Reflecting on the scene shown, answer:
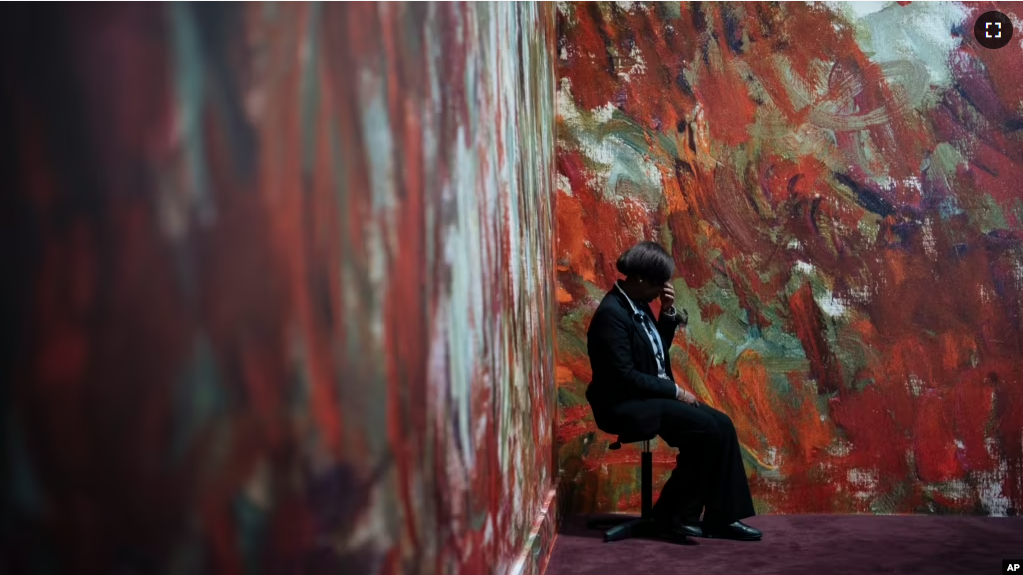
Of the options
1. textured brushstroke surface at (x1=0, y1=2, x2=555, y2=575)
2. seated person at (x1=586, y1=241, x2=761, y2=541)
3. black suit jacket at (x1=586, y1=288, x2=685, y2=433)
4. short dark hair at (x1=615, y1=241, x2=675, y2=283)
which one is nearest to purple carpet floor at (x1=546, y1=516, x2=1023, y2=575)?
seated person at (x1=586, y1=241, x2=761, y2=541)

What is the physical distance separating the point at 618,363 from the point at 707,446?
48 centimetres

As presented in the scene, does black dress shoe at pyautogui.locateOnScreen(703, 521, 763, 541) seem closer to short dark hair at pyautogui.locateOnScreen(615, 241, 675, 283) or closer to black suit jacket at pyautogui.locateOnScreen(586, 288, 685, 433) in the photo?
black suit jacket at pyautogui.locateOnScreen(586, 288, 685, 433)

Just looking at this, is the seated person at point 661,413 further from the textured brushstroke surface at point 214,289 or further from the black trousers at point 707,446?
the textured brushstroke surface at point 214,289

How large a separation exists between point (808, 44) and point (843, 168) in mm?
604

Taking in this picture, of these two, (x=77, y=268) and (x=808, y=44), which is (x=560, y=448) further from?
(x=77, y=268)

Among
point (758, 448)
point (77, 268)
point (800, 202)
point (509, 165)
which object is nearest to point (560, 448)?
point (758, 448)

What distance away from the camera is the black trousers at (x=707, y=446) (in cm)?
397

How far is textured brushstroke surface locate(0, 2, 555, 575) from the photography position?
3.73 ft

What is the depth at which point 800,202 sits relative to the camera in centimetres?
469

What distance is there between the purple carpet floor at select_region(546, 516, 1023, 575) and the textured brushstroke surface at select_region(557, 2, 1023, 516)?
216 millimetres

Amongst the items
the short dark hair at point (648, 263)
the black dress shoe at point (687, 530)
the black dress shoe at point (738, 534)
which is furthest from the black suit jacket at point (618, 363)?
the black dress shoe at point (738, 534)

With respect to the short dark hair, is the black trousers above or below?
below

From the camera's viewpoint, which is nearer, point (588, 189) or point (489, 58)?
point (489, 58)

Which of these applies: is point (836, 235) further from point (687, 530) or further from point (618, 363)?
point (687, 530)
